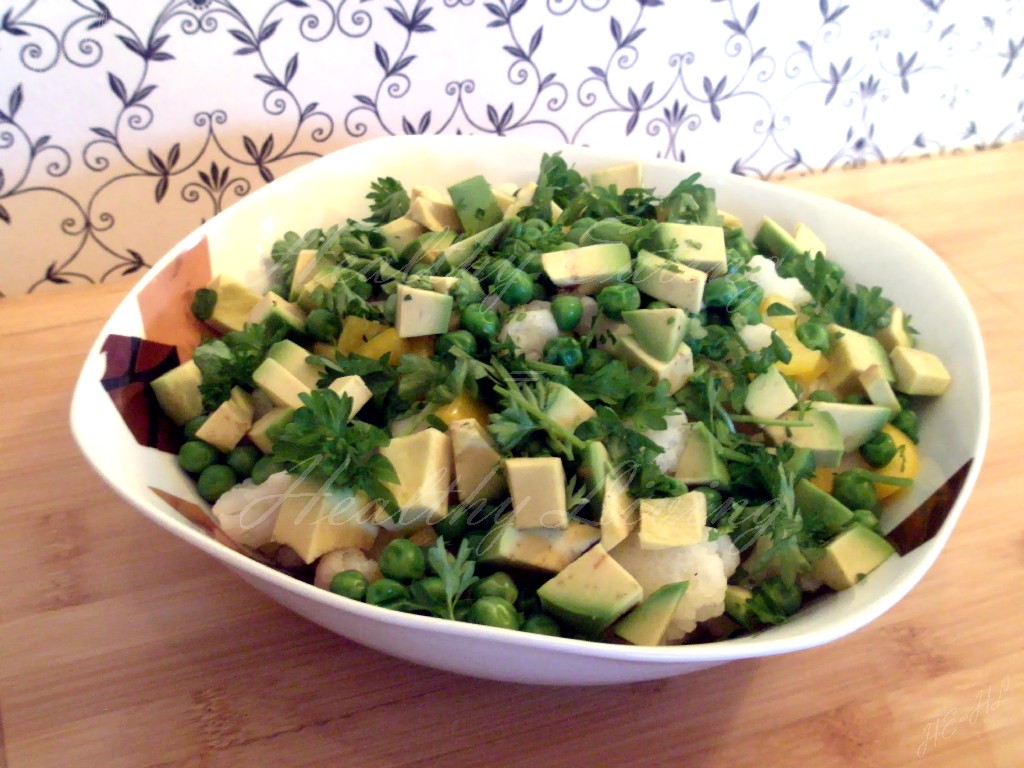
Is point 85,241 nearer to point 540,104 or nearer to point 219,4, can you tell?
point 219,4

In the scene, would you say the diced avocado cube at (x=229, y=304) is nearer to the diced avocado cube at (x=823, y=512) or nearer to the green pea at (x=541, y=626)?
the green pea at (x=541, y=626)

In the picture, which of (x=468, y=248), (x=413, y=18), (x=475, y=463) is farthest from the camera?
(x=413, y=18)

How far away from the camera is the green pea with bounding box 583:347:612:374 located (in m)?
1.01

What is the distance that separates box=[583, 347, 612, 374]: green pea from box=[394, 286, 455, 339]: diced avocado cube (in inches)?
7.7

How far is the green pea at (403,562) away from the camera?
34.2 inches

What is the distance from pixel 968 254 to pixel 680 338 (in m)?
1.17

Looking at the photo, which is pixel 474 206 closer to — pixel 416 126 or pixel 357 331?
pixel 357 331

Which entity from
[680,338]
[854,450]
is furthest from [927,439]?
[680,338]

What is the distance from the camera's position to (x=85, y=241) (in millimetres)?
1497

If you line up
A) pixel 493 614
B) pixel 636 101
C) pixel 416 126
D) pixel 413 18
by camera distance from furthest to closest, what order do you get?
pixel 636 101
pixel 416 126
pixel 413 18
pixel 493 614

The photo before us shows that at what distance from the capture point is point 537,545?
34.7 inches

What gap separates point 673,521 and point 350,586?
0.37 metres

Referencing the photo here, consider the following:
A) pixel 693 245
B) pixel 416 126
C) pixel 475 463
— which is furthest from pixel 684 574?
pixel 416 126

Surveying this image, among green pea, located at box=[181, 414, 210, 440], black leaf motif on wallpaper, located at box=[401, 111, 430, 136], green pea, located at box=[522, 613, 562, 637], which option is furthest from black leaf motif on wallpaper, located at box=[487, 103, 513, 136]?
green pea, located at box=[522, 613, 562, 637]
